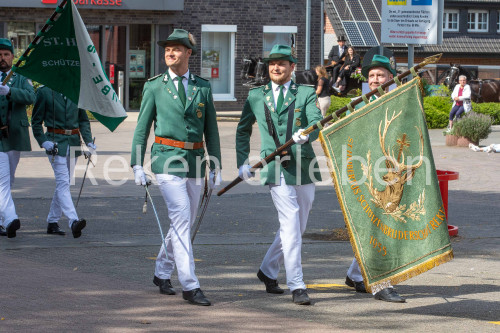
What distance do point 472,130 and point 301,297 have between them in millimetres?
14790

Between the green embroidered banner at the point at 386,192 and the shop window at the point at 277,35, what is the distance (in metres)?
28.5

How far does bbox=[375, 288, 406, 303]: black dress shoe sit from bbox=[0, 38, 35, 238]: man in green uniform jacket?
4.14 metres

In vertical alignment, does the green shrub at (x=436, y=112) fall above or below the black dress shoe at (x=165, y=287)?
above

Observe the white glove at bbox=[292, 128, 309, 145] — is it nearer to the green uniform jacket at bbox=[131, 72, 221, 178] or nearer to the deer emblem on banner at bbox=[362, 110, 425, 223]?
the deer emblem on banner at bbox=[362, 110, 425, 223]

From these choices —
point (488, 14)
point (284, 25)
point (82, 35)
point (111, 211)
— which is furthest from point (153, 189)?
point (488, 14)

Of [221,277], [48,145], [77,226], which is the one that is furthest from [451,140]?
[221,277]

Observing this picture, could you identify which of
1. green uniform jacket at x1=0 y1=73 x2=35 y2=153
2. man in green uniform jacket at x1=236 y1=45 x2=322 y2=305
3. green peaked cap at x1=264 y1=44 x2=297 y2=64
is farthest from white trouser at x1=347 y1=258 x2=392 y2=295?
green uniform jacket at x1=0 y1=73 x2=35 y2=153

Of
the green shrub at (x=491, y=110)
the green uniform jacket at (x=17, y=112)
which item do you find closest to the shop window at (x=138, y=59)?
the green shrub at (x=491, y=110)

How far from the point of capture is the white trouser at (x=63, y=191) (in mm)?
10102

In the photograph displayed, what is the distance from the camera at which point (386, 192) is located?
7.05 metres

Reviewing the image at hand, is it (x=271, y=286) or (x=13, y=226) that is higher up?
(x=13, y=226)

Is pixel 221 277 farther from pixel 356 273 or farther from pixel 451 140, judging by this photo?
pixel 451 140

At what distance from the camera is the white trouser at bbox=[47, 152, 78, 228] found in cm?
1010

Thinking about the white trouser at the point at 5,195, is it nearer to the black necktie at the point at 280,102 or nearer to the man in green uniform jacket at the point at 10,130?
the man in green uniform jacket at the point at 10,130
